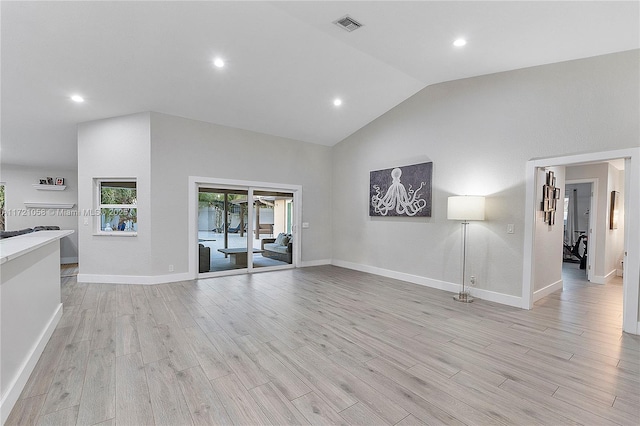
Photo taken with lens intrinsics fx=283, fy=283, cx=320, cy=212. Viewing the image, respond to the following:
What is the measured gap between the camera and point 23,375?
2.07 metres

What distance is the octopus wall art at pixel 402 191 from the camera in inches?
205

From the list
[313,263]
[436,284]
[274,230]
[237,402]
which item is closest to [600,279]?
[436,284]

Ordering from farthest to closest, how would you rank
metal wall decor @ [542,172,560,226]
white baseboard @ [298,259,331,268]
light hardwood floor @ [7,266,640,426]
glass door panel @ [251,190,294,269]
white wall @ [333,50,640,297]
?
white baseboard @ [298,259,331,268]
glass door panel @ [251,190,294,269]
metal wall decor @ [542,172,560,226]
white wall @ [333,50,640,297]
light hardwood floor @ [7,266,640,426]

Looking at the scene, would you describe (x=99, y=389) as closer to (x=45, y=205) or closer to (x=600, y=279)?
(x=45, y=205)

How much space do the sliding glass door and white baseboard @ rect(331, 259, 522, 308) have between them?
5.46ft

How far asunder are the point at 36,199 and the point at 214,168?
5592 mm

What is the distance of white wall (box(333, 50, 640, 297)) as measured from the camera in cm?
342

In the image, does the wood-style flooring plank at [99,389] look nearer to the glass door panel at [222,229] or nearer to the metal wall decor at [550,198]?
the glass door panel at [222,229]

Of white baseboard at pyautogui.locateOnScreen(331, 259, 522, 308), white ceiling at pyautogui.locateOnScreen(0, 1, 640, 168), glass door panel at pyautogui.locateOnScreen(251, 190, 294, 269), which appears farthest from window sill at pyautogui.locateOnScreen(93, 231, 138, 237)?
white baseboard at pyautogui.locateOnScreen(331, 259, 522, 308)

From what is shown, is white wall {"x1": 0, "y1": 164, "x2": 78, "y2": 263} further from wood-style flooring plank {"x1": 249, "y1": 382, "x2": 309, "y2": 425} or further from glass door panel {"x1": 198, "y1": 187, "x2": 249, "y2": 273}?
wood-style flooring plank {"x1": 249, "y1": 382, "x2": 309, "y2": 425}

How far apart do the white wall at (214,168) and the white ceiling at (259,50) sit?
0.44 m

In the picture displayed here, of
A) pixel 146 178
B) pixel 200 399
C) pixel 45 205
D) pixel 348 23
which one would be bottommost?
pixel 200 399

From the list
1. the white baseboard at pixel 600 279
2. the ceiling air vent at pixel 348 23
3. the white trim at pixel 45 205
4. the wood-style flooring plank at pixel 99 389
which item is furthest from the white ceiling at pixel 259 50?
the white baseboard at pixel 600 279

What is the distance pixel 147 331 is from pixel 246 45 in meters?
3.63
